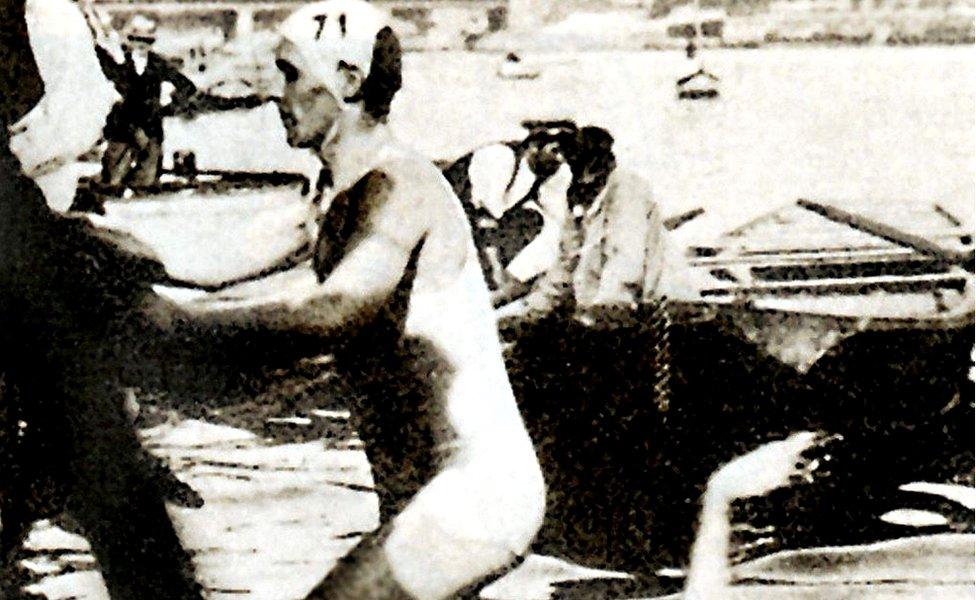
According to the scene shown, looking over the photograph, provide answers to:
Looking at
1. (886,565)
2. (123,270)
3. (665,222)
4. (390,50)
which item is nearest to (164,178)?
(123,270)

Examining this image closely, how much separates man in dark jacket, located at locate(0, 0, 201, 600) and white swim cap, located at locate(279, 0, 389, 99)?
0.29 m

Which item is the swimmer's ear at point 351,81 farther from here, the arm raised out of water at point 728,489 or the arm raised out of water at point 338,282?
the arm raised out of water at point 728,489

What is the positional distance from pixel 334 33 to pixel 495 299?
1.15 ft

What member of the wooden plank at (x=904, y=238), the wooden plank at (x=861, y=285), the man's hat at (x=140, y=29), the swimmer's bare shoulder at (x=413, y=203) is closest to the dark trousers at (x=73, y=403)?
the man's hat at (x=140, y=29)

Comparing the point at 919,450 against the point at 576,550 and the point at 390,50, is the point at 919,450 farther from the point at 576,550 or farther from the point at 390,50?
the point at 390,50

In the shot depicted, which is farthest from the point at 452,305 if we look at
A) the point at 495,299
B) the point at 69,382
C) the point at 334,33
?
the point at 69,382

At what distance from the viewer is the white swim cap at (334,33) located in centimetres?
129

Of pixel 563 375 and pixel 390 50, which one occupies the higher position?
pixel 390 50

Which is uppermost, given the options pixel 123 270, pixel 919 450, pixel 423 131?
pixel 423 131

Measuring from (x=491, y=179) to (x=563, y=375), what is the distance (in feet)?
0.78

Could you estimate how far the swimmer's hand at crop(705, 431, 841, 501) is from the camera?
1.31m

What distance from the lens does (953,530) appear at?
52.2 inches

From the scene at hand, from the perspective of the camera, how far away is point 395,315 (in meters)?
1.28

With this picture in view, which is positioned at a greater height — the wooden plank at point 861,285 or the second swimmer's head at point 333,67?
the second swimmer's head at point 333,67
